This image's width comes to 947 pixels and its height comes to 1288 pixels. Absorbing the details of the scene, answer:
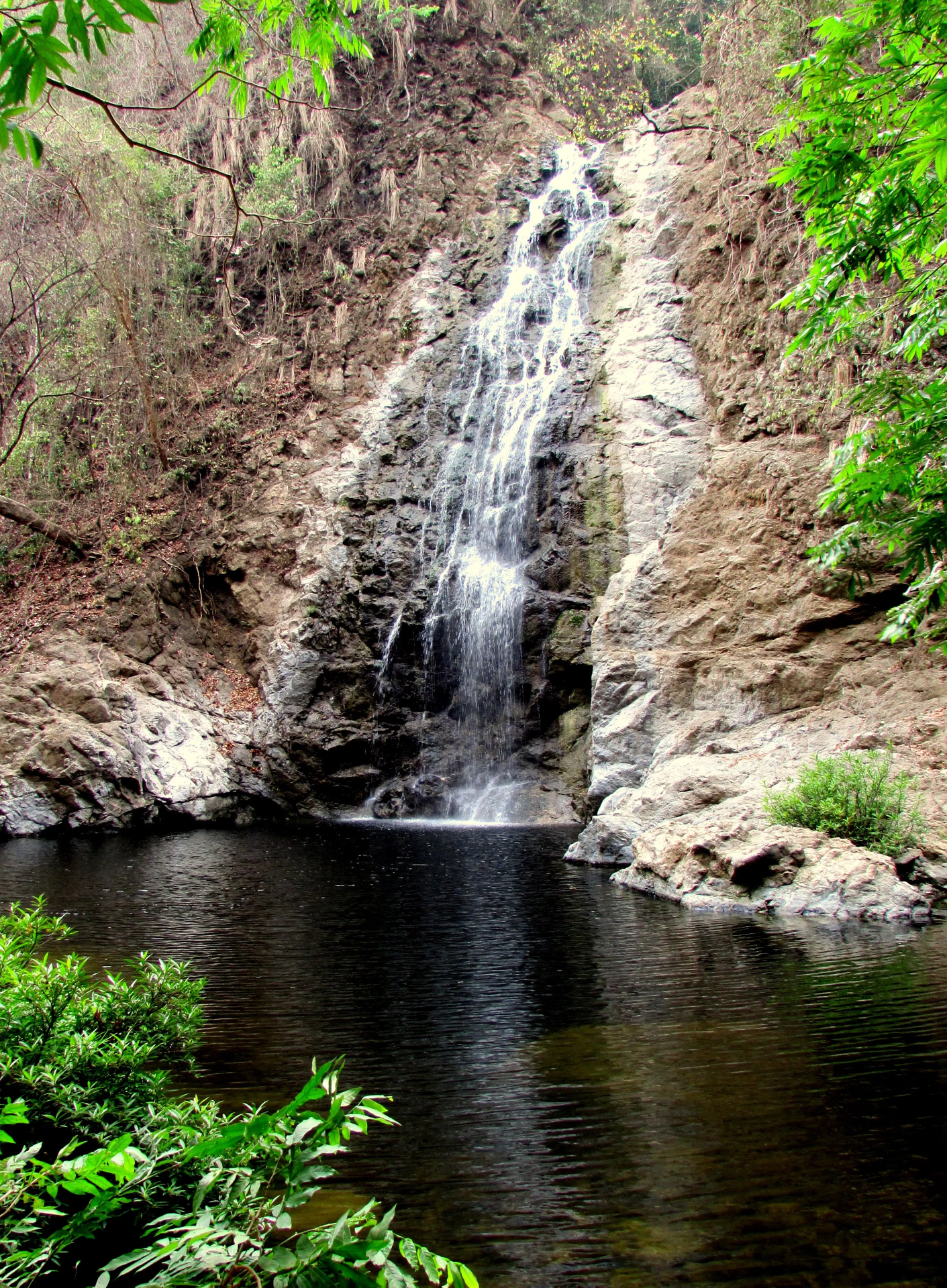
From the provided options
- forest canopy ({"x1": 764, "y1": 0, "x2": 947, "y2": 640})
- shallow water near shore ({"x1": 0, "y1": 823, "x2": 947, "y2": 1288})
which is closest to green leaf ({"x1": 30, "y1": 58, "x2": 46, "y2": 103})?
forest canopy ({"x1": 764, "y1": 0, "x2": 947, "y2": 640})

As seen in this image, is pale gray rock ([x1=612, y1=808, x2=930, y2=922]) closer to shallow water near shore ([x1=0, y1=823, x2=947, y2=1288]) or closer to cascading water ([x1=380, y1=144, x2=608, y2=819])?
shallow water near shore ([x1=0, y1=823, x2=947, y2=1288])

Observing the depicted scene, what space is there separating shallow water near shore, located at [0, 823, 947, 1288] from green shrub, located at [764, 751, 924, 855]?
131cm

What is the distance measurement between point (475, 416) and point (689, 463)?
603cm

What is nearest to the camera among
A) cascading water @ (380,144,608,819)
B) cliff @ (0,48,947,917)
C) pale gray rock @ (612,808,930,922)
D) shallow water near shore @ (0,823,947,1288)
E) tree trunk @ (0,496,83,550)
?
shallow water near shore @ (0,823,947,1288)

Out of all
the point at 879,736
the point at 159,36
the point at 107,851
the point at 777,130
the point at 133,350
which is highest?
the point at 159,36

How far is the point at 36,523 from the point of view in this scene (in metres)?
19.3

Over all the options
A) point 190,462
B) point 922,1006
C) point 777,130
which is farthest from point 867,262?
point 190,462

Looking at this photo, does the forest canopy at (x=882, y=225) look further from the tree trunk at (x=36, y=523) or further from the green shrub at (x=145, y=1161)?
the tree trunk at (x=36, y=523)

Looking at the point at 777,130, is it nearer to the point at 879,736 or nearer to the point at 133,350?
the point at 879,736

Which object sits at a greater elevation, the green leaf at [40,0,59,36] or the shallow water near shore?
the green leaf at [40,0,59,36]

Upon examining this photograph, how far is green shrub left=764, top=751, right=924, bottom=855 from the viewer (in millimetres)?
8266

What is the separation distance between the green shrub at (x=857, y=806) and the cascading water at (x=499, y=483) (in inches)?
344

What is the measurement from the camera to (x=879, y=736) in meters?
10.5

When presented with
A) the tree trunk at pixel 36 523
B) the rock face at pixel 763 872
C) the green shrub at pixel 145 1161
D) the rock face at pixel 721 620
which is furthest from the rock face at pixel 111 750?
the green shrub at pixel 145 1161
